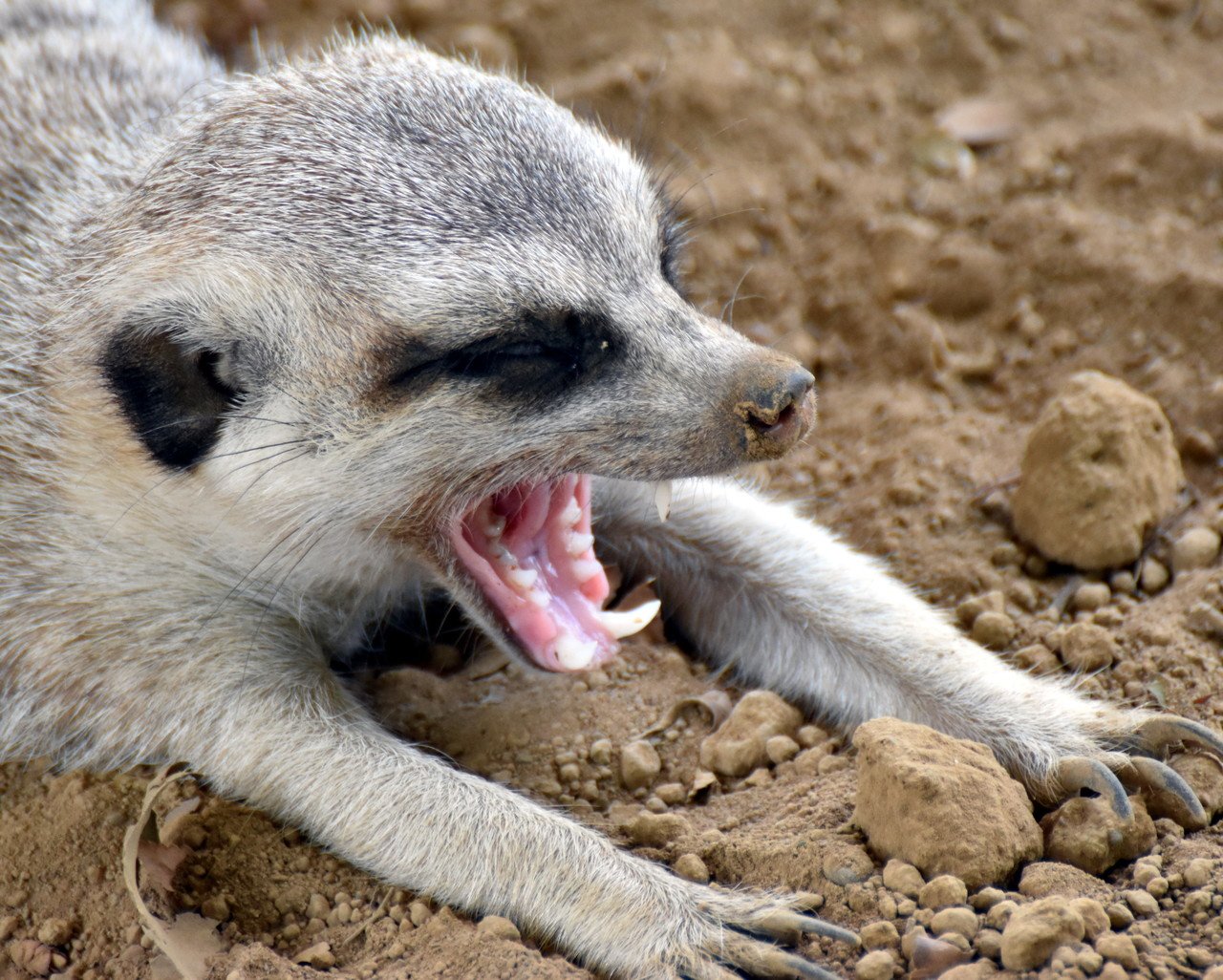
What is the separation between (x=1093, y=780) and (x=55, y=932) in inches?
94.3

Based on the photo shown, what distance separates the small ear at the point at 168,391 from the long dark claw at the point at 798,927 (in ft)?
5.40

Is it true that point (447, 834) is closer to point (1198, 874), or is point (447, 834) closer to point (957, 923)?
point (957, 923)

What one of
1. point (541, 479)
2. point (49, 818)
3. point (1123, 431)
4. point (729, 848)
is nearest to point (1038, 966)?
point (729, 848)

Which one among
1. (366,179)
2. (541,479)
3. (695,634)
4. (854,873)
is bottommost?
(695,634)

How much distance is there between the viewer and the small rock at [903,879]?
2.66 m

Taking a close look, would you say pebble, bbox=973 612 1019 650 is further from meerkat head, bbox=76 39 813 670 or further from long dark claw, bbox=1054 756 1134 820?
meerkat head, bbox=76 39 813 670

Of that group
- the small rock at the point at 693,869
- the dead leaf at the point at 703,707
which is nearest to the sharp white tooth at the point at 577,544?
the dead leaf at the point at 703,707

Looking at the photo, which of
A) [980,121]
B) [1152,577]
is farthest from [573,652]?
[980,121]

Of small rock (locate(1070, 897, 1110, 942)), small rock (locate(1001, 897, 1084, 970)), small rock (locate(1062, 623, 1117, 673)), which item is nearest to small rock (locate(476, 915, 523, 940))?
small rock (locate(1001, 897, 1084, 970))

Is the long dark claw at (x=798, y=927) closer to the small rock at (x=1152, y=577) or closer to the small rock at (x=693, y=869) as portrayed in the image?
the small rock at (x=693, y=869)

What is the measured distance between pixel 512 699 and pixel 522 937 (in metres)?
0.77

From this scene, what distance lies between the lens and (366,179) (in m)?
2.93

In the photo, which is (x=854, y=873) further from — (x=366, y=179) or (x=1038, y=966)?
(x=366, y=179)

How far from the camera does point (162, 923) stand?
9.59ft
